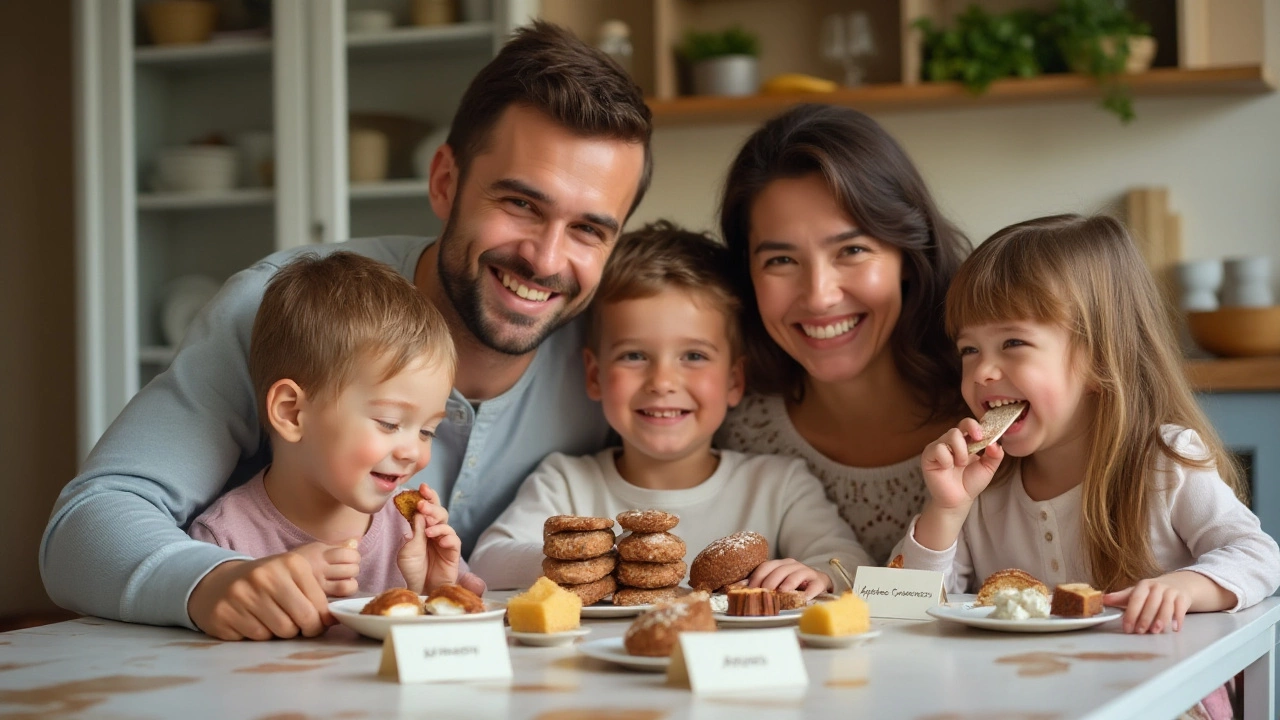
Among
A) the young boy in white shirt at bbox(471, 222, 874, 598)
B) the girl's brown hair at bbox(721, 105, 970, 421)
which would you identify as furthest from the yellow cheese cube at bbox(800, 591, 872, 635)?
the girl's brown hair at bbox(721, 105, 970, 421)

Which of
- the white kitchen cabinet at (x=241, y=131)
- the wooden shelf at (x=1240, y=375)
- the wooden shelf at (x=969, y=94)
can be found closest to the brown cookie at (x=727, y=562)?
the wooden shelf at (x=1240, y=375)

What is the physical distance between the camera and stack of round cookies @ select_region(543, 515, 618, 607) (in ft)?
5.04

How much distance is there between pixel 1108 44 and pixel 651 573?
2654mm

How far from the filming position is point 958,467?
1.70 metres

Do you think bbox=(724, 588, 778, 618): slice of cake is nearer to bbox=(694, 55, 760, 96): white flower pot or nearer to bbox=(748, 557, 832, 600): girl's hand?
bbox=(748, 557, 832, 600): girl's hand

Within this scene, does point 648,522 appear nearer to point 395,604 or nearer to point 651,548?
point 651,548

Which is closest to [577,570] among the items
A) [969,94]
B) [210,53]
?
[969,94]

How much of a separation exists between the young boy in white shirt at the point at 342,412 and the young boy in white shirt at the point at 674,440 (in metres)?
0.40

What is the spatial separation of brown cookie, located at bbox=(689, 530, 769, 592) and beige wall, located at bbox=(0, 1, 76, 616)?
3588 mm

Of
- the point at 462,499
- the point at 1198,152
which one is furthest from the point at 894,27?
the point at 462,499

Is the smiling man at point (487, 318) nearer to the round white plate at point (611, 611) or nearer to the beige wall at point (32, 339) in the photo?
the round white plate at point (611, 611)

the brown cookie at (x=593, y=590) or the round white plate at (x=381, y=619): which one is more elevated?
the round white plate at (x=381, y=619)

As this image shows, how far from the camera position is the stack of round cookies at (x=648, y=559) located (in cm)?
154

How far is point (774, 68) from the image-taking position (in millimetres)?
4199
